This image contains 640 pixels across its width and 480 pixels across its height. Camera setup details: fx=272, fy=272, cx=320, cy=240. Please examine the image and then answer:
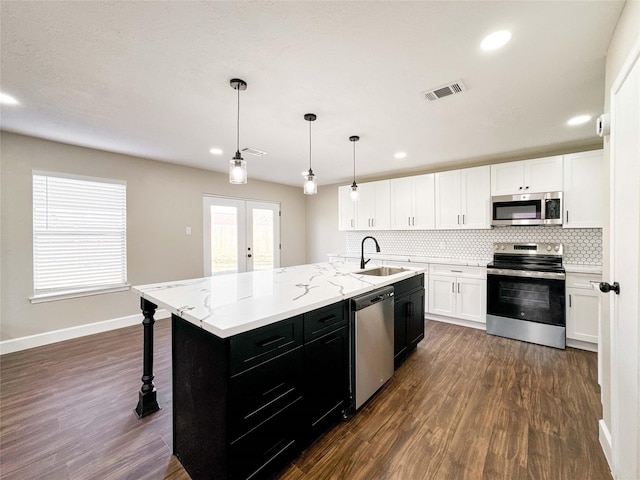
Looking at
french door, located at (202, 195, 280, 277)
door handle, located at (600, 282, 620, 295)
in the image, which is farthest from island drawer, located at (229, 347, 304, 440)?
french door, located at (202, 195, 280, 277)

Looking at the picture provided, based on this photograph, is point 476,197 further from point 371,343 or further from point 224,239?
point 224,239

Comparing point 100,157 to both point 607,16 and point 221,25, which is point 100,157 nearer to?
point 221,25

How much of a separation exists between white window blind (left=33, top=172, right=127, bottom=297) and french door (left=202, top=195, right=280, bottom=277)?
1327mm

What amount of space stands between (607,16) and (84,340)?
18.2ft

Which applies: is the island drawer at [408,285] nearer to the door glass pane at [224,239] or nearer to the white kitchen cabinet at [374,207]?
the white kitchen cabinet at [374,207]

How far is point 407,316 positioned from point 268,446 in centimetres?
189

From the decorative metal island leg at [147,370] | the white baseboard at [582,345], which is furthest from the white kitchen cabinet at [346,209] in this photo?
the decorative metal island leg at [147,370]

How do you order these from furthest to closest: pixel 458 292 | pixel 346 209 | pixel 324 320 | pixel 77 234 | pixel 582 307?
pixel 346 209 < pixel 458 292 < pixel 77 234 < pixel 582 307 < pixel 324 320

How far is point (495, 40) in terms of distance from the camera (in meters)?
1.61

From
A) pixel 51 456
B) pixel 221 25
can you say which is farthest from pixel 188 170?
pixel 51 456

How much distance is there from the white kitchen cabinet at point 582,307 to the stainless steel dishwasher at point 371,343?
2.42 metres

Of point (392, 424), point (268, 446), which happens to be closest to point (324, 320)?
point (268, 446)

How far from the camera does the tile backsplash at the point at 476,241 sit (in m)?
3.50

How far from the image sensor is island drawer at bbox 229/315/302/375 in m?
1.28
